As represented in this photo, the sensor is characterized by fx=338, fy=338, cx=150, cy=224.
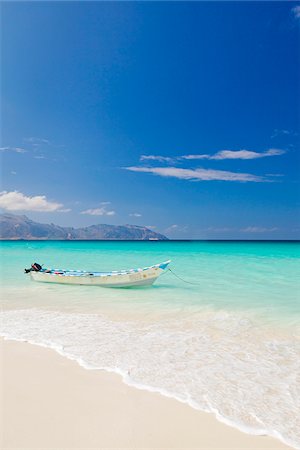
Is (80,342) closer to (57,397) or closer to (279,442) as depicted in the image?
(57,397)

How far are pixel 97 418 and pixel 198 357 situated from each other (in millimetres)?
2199

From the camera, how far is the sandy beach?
109 inches

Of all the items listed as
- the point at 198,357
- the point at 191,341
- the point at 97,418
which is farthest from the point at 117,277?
the point at 97,418

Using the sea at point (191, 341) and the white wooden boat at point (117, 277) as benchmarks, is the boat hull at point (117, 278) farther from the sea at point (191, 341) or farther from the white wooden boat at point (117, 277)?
the sea at point (191, 341)

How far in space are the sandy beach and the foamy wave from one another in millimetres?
216

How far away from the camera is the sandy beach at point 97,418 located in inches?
109

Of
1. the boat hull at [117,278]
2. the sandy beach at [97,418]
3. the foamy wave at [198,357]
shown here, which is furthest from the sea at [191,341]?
the boat hull at [117,278]

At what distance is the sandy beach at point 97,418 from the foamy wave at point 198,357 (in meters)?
0.22

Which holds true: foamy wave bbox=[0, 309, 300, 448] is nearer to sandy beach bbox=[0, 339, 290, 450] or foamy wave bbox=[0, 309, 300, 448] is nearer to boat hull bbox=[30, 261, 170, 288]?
sandy beach bbox=[0, 339, 290, 450]

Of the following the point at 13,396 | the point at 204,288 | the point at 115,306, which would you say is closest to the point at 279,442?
the point at 13,396

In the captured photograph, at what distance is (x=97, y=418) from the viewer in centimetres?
310

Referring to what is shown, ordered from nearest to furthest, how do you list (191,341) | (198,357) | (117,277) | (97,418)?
(97,418), (198,357), (191,341), (117,277)

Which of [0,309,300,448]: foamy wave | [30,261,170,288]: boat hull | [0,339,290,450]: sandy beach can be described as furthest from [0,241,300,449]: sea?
[30,261,170,288]: boat hull

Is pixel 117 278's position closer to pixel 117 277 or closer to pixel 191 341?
pixel 117 277
